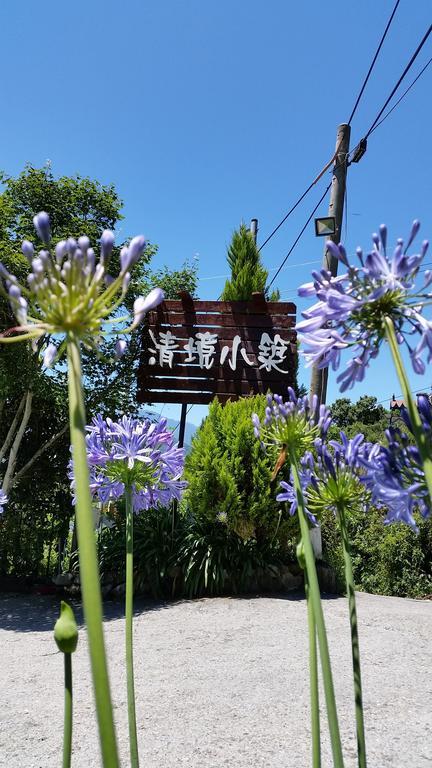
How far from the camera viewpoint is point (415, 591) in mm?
8078

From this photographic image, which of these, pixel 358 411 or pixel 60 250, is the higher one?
pixel 358 411

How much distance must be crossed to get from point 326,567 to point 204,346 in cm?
381

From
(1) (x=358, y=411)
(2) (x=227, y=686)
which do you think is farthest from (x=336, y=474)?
(1) (x=358, y=411)

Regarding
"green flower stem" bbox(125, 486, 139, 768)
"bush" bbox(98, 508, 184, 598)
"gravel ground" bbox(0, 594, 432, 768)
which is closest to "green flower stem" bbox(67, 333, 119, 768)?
"green flower stem" bbox(125, 486, 139, 768)

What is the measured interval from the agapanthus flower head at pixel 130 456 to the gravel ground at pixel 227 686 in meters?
1.70

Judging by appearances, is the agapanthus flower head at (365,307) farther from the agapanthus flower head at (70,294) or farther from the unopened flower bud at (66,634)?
the unopened flower bud at (66,634)

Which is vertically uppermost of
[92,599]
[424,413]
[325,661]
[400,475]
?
[424,413]

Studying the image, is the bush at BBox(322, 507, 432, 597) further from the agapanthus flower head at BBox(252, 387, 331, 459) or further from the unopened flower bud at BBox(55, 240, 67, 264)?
the unopened flower bud at BBox(55, 240, 67, 264)

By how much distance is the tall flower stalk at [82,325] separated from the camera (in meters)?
0.49

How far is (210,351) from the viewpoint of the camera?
820 cm

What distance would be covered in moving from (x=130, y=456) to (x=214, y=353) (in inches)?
255

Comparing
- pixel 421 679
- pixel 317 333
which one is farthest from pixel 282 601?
pixel 317 333

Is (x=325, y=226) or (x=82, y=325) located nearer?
(x=82, y=325)

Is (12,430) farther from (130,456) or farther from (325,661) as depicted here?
(325,661)
